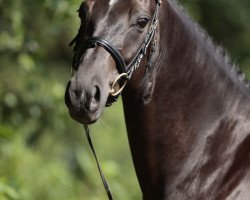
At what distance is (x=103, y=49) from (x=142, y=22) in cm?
24

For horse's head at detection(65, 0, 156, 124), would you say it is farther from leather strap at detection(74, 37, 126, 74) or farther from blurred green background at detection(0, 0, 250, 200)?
blurred green background at detection(0, 0, 250, 200)

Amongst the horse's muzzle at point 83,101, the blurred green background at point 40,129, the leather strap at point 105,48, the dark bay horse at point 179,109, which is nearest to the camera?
the horse's muzzle at point 83,101

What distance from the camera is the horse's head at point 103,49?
3.97 m

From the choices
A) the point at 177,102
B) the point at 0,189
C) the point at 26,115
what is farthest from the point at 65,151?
the point at 177,102

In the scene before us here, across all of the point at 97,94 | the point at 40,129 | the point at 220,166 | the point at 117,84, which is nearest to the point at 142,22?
the point at 117,84

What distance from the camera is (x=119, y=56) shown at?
4.11 m

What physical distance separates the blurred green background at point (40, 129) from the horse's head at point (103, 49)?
3.30 ft

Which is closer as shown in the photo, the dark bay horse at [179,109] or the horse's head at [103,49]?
the horse's head at [103,49]

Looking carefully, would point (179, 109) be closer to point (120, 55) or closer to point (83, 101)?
point (120, 55)

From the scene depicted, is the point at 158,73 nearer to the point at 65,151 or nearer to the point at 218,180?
the point at 218,180

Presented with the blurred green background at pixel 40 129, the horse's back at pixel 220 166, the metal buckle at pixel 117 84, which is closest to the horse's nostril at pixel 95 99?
the metal buckle at pixel 117 84

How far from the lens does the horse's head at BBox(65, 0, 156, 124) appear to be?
397 centimetres

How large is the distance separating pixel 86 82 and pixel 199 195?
77 centimetres

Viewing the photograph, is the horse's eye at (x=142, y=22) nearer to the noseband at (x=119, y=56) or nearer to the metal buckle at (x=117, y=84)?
the noseband at (x=119, y=56)
